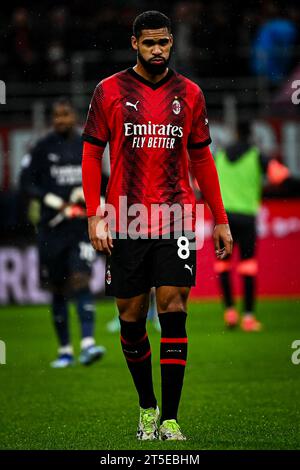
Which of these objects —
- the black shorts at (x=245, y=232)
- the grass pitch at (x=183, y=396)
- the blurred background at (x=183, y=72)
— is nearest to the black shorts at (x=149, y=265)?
the grass pitch at (x=183, y=396)

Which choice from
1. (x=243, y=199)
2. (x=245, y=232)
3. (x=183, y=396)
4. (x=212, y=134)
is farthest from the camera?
(x=212, y=134)

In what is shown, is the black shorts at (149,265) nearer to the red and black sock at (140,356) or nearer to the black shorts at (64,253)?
the red and black sock at (140,356)

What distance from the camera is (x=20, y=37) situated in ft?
63.9

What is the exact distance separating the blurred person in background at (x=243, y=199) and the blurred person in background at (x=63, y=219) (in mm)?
3127

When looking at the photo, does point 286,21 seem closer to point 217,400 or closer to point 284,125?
point 284,125

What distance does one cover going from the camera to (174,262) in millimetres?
6699

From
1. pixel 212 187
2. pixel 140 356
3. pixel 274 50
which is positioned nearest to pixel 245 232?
pixel 274 50

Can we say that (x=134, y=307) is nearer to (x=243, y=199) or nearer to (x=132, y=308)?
(x=132, y=308)

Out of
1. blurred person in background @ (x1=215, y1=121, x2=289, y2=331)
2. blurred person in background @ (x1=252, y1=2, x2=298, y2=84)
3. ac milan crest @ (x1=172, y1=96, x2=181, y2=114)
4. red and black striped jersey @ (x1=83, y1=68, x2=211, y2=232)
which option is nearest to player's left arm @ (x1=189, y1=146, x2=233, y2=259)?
red and black striped jersey @ (x1=83, y1=68, x2=211, y2=232)

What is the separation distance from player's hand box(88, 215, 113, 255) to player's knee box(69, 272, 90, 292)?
408cm

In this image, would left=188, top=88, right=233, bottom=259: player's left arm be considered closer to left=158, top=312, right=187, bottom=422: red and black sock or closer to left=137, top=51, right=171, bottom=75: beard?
left=137, top=51, right=171, bottom=75: beard

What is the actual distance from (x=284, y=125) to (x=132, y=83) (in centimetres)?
1164

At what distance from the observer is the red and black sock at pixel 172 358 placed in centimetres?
663

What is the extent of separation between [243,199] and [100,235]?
739 centimetres
